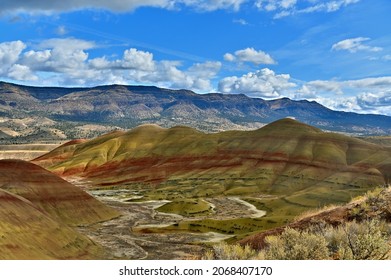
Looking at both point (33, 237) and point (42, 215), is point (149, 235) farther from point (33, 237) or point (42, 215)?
point (33, 237)

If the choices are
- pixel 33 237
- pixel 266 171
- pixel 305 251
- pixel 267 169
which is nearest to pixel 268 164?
pixel 267 169

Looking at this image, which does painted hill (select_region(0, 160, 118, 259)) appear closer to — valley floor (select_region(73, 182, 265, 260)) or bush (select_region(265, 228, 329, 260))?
valley floor (select_region(73, 182, 265, 260))

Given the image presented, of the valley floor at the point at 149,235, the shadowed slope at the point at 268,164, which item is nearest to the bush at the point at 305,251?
the valley floor at the point at 149,235

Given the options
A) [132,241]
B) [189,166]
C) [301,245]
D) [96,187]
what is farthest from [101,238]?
[189,166]

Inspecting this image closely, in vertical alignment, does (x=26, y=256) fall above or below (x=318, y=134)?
below

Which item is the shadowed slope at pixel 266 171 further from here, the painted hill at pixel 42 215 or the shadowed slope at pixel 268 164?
the painted hill at pixel 42 215

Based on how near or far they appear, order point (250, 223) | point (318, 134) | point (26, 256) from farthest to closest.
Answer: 1. point (318, 134)
2. point (250, 223)
3. point (26, 256)
